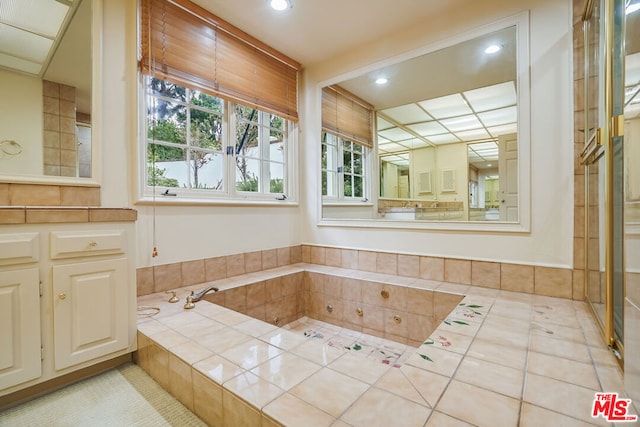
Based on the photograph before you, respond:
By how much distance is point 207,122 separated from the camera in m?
2.35

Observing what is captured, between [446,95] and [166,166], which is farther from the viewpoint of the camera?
[446,95]

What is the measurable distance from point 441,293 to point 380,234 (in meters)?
0.76

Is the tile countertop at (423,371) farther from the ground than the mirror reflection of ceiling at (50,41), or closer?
closer

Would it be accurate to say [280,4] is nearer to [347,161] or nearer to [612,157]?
[347,161]

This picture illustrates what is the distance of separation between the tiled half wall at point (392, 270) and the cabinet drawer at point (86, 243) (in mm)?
600

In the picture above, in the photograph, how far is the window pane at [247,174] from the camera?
2.59 meters

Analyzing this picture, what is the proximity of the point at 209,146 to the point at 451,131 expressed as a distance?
1949 mm

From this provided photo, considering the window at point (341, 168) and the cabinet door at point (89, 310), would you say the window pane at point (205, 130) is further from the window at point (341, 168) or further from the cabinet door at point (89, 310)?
the cabinet door at point (89, 310)

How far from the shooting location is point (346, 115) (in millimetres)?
2982

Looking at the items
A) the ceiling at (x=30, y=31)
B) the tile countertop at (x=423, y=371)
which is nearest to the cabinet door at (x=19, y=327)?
the tile countertop at (x=423, y=371)

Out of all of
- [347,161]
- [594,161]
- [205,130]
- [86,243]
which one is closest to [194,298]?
[86,243]

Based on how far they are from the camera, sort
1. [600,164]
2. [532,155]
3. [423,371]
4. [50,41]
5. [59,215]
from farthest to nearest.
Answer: [532,155] < [50,41] < [600,164] < [59,215] < [423,371]

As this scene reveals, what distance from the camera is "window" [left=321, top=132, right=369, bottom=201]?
2975 mm

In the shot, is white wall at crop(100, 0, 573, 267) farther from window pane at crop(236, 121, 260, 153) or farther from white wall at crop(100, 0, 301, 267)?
window pane at crop(236, 121, 260, 153)
